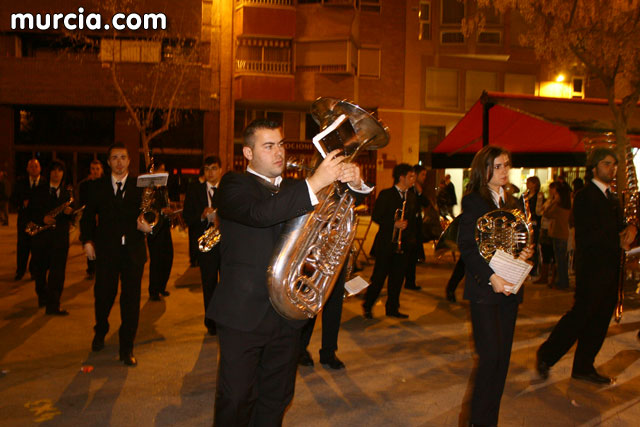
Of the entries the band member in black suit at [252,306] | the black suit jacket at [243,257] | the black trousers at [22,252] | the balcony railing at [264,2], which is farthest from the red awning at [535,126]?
the balcony railing at [264,2]

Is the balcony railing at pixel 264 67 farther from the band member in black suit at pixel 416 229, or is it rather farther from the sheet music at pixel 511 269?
the sheet music at pixel 511 269

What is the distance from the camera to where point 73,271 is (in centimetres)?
1152

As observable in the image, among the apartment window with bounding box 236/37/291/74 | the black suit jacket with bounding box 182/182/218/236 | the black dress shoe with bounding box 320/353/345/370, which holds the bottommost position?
the black dress shoe with bounding box 320/353/345/370

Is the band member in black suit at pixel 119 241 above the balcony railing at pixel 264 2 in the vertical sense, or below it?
below

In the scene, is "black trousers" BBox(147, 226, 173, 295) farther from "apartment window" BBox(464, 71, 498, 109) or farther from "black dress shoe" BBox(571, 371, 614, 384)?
"apartment window" BBox(464, 71, 498, 109)

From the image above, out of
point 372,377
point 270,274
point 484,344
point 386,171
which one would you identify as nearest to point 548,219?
point 372,377

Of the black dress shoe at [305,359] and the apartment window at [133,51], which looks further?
the apartment window at [133,51]

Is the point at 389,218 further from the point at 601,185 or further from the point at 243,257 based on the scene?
the point at 243,257

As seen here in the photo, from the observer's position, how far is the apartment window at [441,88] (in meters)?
29.8

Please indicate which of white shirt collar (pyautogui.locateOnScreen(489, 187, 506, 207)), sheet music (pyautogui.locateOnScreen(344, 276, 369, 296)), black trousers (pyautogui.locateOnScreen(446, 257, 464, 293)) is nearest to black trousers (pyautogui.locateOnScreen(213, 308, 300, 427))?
white shirt collar (pyautogui.locateOnScreen(489, 187, 506, 207))

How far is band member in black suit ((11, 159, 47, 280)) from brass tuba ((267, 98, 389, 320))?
6669mm

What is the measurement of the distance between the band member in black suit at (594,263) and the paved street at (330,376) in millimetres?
392

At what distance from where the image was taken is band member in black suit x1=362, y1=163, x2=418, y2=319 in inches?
318

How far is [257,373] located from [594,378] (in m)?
3.65
